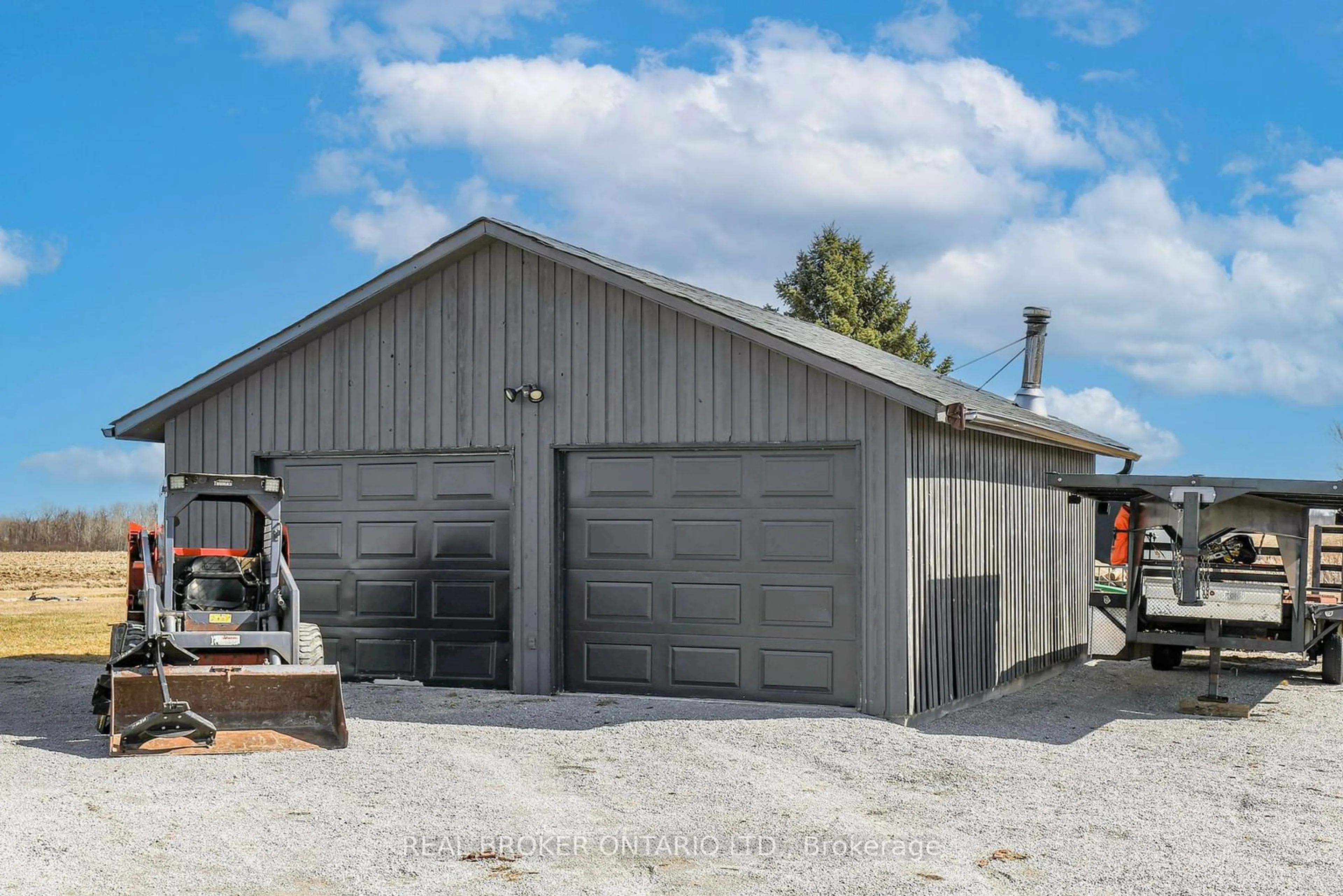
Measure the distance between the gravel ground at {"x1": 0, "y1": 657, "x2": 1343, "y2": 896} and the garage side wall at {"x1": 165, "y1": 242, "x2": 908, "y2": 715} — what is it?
1.33 m

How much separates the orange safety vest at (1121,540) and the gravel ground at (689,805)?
7.05 ft

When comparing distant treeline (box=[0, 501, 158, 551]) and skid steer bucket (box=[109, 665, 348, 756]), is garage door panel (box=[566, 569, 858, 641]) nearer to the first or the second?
skid steer bucket (box=[109, 665, 348, 756])

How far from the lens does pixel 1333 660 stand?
581 inches

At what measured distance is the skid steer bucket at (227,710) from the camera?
30.8 feet

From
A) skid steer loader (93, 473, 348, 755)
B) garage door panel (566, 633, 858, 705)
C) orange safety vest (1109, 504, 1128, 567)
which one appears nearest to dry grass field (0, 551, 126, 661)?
skid steer loader (93, 473, 348, 755)

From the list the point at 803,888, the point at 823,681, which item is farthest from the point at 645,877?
the point at 823,681

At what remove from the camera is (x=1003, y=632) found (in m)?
13.8

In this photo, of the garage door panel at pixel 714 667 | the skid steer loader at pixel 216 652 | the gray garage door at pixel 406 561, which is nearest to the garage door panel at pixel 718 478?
the gray garage door at pixel 406 561

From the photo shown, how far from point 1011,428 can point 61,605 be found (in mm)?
22720

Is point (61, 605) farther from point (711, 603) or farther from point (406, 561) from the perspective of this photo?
point (711, 603)

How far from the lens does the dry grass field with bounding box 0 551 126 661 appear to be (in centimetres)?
1877

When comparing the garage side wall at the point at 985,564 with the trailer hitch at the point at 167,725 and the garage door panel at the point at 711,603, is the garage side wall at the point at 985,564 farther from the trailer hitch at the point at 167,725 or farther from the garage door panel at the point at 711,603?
the trailer hitch at the point at 167,725

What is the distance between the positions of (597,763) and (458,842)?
233 centimetres

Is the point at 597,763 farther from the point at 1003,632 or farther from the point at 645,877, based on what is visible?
the point at 1003,632
